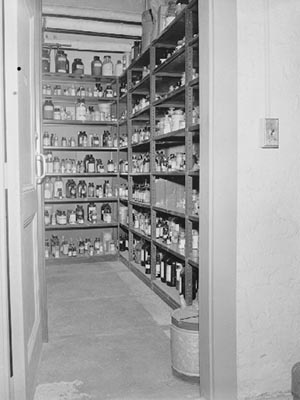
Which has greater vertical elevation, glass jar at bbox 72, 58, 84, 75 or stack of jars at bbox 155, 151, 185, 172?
glass jar at bbox 72, 58, 84, 75

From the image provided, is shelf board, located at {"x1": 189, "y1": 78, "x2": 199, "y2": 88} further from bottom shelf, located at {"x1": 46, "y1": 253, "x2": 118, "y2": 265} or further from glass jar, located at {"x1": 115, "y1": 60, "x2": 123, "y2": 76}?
bottom shelf, located at {"x1": 46, "y1": 253, "x2": 118, "y2": 265}

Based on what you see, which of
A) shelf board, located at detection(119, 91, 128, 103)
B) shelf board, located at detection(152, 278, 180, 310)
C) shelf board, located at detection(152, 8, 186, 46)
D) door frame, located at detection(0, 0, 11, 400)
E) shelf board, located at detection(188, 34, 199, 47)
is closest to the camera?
door frame, located at detection(0, 0, 11, 400)

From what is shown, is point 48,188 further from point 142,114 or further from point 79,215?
point 142,114

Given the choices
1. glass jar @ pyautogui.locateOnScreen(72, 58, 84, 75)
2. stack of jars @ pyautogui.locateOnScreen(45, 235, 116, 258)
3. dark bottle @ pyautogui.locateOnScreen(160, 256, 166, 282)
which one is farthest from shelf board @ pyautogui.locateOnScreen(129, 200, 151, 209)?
glass jar @ pyautogui.locateOnScreen(72, 58, 84, 75)

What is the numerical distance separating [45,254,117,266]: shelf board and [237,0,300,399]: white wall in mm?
3771

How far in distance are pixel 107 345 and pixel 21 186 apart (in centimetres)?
144

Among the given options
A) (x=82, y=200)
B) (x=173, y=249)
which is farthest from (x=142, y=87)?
(x=173, y=249)

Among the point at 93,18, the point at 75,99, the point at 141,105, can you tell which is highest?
the point at 93,18

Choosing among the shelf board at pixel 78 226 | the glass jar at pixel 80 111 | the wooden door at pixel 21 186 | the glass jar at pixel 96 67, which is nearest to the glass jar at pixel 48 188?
the shelf board at pixel 78 226

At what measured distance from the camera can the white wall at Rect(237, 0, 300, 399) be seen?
6.24ft

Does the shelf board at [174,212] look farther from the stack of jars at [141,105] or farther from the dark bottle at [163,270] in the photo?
the stack of jars at [141,105]

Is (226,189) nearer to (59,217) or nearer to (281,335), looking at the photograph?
(281,335)

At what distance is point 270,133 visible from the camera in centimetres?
191

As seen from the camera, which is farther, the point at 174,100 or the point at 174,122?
the point at 174,100
